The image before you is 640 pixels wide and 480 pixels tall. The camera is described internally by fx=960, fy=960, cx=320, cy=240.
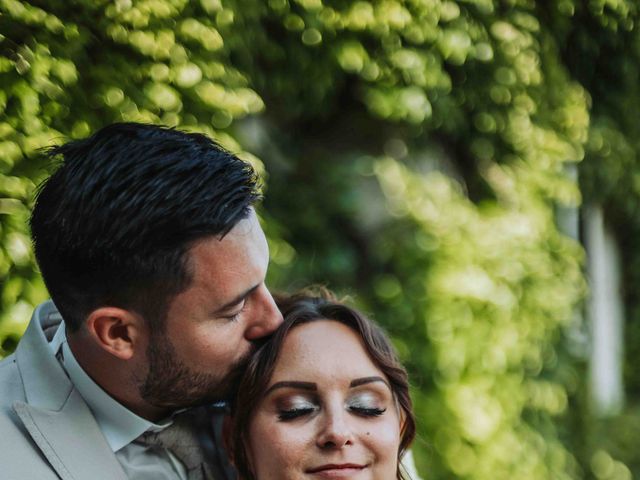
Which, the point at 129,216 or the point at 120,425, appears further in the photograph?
the point at 120,425

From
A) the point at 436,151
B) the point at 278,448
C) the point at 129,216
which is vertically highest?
the point at 129,216

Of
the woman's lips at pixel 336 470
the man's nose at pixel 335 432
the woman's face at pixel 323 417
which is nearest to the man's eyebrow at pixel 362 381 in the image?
the woman's face at pixel 323 417

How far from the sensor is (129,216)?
2.55 meters

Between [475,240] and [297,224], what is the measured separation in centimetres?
101

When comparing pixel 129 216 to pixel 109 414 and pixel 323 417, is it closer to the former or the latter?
pixel 109 414

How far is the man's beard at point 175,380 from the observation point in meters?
2.65

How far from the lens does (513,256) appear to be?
553cm

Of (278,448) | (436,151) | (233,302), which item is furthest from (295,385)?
(436,151)

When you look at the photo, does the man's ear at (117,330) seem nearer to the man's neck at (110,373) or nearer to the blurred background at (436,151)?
the man's neck at (110,373)

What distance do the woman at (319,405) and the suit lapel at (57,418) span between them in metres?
0.41

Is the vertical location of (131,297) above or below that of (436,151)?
above

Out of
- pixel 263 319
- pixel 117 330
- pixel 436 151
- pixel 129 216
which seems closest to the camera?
pixel 129 216

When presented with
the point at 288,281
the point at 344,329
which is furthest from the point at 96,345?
the point at 288,281

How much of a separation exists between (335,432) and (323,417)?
0.08m
